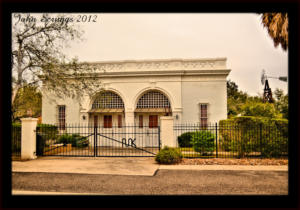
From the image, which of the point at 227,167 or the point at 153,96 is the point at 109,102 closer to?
the point at 153,96

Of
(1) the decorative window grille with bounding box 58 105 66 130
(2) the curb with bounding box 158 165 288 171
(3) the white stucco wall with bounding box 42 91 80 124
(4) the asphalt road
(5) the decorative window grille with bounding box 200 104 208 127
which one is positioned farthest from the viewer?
(1) the decorative window grille with bounding box 58 105 66 130

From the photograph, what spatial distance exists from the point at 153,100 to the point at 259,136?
776cm

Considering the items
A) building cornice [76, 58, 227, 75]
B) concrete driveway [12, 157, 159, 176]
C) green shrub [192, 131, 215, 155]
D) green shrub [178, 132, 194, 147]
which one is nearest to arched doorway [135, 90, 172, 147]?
building cornice [76, 58, 227, 75]

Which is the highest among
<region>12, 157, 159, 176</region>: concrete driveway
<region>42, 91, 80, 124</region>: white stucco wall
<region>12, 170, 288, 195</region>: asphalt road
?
<region>42, 91, 80, 124</region>: white stucco wall

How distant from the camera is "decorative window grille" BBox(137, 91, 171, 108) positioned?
49.8 feet

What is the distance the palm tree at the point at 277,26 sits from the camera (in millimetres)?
6688

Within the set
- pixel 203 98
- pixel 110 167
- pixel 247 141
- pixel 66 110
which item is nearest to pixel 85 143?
pixel 66 110

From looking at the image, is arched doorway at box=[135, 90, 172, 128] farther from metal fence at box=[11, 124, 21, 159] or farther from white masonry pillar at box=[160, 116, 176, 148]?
metal fence at box=[11, 124, 21, 159]

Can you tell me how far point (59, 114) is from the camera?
15734mm

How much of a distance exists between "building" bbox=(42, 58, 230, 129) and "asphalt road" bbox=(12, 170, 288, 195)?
307 inches
